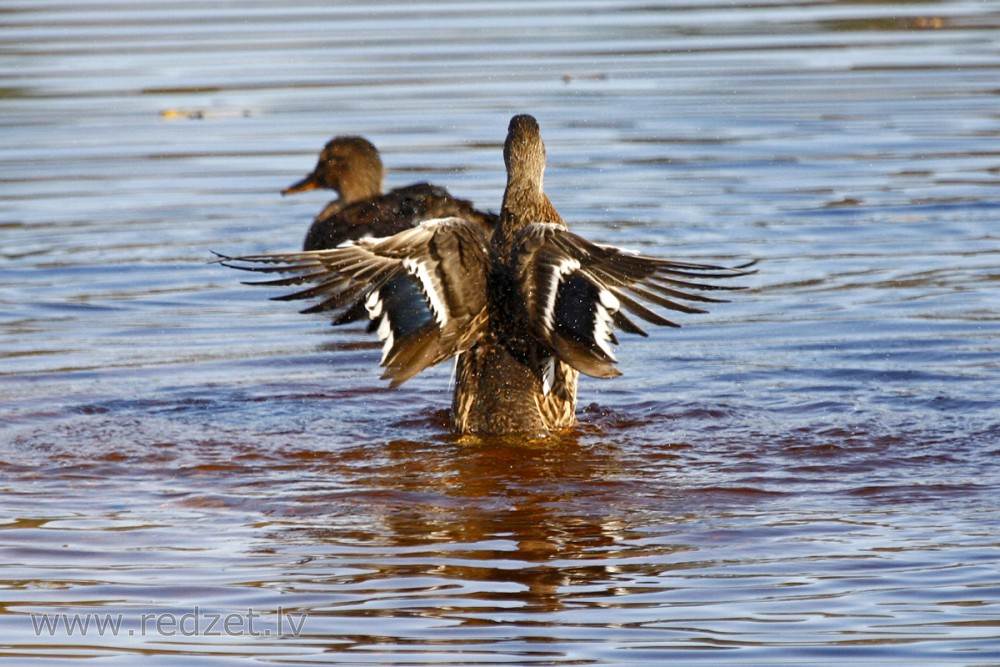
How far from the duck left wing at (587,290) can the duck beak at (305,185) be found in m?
5.05

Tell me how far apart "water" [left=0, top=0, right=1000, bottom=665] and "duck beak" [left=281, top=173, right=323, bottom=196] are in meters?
0.28

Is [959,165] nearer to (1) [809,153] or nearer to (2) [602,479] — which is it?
(1) [809,153]

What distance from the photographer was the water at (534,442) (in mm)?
4719

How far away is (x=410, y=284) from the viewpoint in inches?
246

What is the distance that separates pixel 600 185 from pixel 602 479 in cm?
537

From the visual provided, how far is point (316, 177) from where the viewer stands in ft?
36.4

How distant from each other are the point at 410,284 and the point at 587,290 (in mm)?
675

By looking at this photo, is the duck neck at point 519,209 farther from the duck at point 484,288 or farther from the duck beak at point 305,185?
the duck beak at point 305,185

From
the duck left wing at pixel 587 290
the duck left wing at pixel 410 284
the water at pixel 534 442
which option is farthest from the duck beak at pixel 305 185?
the duck left wing at pixel 587 290

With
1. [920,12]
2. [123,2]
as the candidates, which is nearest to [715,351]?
[920,12]

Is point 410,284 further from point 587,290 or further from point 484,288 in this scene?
point 587,290

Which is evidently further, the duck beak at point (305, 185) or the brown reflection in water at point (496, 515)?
the duck beak at point (305, 185)

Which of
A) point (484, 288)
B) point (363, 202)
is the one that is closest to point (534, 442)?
point (484, 288)

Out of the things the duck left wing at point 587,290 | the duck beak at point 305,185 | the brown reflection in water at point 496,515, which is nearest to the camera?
the brown reflection in water at point 496,515
